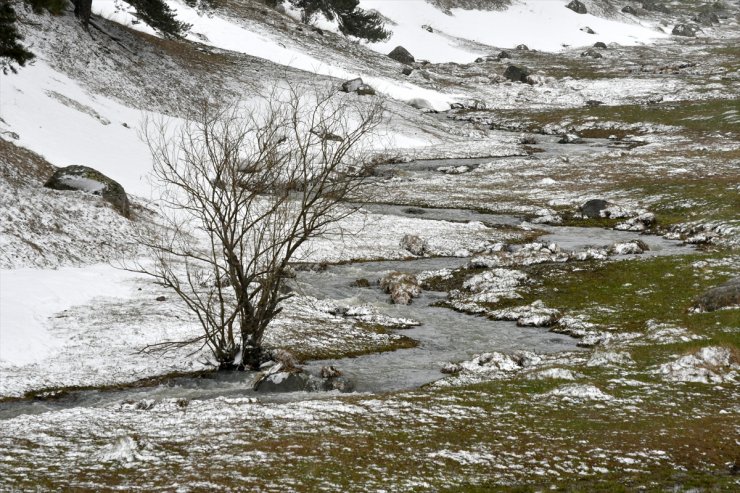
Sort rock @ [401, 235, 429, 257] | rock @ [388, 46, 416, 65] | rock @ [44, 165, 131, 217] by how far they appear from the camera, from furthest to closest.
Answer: rock @ [388, 46, 416, 65] → rock @ [401, 235, 429, 257] → rock @ [44, 165, 131, 217]

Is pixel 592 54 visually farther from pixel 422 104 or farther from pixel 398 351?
pixel 398 351

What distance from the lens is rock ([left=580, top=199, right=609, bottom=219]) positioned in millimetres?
55938

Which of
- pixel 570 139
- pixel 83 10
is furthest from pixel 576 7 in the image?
pixel 83 10

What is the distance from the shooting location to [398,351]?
30.4 meters

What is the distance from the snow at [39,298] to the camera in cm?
2686

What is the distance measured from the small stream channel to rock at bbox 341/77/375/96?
160 feet

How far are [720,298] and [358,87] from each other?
69223 mm

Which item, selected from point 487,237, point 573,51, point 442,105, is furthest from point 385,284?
point 573,51

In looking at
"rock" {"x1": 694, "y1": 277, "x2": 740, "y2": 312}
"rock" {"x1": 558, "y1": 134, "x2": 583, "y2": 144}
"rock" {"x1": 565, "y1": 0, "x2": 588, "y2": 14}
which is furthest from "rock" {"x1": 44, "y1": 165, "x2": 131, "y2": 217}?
"rock" {"x1": 565, "y1": 0, "x2": 588, "y2": 14}

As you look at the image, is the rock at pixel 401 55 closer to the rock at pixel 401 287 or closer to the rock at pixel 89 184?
the rock at pixel 89 184

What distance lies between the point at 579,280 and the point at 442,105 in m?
75.7

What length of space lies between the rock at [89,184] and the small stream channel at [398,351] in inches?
500

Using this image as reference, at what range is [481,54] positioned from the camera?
15575cm

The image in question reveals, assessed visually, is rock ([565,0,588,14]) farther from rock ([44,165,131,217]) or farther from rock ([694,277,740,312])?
rock ([694,277,740,312])
